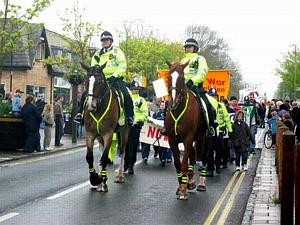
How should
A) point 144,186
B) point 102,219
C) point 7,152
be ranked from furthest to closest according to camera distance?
point 7,152, point 144,186, point 102,219

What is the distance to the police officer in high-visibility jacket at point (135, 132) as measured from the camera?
14.8 meters

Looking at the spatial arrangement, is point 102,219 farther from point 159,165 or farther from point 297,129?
point 297,129

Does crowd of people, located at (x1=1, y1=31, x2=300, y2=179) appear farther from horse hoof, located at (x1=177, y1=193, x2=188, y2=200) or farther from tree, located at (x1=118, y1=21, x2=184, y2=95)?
tree, located at (x1=118, y1=21, x2=184, y2=95)

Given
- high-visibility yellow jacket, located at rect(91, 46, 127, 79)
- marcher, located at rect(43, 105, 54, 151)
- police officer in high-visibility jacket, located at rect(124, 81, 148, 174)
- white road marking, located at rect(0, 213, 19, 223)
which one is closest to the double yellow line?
police officer in high-visibility jacket, located at rect(124, 81, 148, 174)

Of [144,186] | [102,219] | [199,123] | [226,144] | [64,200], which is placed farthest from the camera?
[226,144]

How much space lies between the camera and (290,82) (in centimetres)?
6400

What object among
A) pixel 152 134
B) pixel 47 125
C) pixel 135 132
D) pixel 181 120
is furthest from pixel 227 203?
pixel 47 125

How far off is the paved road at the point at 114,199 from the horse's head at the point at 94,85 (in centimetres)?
A: 174

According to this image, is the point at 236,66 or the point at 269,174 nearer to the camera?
the point at 269,174

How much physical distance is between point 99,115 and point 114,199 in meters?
1.77

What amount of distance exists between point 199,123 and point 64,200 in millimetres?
3016

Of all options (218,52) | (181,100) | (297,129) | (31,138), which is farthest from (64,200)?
(218,52)

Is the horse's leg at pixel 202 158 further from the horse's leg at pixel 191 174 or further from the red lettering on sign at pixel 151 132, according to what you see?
the red lettering on sign at pixel 151 132

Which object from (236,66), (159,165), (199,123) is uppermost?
(236,66)
